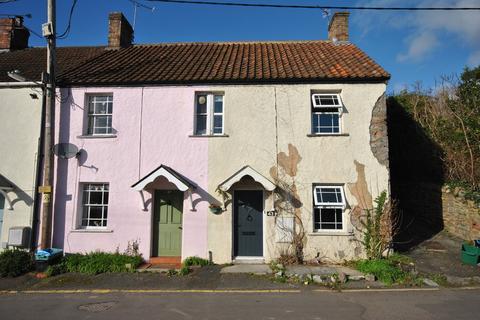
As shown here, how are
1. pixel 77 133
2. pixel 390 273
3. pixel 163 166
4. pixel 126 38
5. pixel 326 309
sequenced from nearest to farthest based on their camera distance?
pixel 326 309 < pixel 390 273 < pixel 163 166 < pixel 77 133 < pixel 126 38

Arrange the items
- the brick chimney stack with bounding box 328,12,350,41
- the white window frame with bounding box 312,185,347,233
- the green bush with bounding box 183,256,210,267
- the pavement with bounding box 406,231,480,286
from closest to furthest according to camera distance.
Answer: the pavement with bounding box 406,231,480,286 → the green bush with bounding box 183,256,210,267 → the white window frame with bounding box 312,185,347,233 → the brick chimney stack with bounding box 328,12,350,41

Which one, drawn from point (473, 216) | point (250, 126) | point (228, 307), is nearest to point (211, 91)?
point (250, 126)

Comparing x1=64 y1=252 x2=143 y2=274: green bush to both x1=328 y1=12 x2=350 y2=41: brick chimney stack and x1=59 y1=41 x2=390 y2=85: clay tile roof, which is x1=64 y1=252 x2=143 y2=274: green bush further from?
x1=328 y1=12 x2=350 y2=41: brick chimney stack

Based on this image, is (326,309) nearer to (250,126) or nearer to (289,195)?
(289,195)

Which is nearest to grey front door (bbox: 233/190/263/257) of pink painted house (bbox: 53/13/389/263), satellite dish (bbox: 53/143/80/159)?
pink painted house (bbox: 53/13/389/263)

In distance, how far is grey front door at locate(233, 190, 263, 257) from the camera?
35.3 ft

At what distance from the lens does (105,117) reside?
38.3ft

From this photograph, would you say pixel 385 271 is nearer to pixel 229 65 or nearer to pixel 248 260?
pixel 248 260

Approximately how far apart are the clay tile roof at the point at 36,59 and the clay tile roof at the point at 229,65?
54.2 inches

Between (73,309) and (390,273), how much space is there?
7.73 m

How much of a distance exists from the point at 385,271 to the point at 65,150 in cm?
1065

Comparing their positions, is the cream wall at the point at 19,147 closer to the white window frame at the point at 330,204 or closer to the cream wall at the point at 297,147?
the cream wall at the point at 297,147

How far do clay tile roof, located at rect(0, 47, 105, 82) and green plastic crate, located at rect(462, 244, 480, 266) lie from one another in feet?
50.7

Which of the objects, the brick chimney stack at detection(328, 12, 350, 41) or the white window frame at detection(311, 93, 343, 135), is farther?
the brick chimney stack at detection(328, 12, 350, 41)
